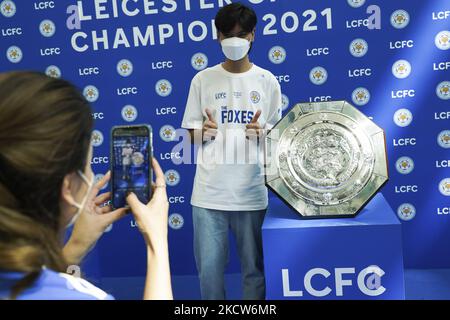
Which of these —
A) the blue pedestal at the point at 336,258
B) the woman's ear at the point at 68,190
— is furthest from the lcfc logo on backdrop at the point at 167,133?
the woman's ear at the point at 68,190

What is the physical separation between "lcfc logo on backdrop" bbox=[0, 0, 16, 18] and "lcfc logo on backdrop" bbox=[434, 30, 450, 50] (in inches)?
97.1

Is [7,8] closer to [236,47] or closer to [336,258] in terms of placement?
[236,47]

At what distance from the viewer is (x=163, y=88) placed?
298 centimetres

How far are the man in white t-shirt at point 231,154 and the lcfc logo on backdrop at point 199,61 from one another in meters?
1.01

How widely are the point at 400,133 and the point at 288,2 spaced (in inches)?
37.8

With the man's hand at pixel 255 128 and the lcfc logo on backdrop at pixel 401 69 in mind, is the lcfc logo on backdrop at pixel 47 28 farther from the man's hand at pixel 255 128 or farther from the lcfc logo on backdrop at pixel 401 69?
the lcfc logo on backdrop at pixel 401 69

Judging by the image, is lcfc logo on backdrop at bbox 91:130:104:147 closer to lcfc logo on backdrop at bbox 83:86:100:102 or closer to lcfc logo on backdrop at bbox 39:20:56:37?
lcfc logo on backdrop at bbox 83:86:100:102

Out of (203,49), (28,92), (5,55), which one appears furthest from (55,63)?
(28,92)

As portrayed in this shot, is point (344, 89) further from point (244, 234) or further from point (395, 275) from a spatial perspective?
point (395, 275)

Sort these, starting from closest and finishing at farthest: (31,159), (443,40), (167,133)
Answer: (31,159) → (443,40) → (167,133)

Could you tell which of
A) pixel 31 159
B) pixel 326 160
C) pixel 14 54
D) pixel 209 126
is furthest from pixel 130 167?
pixel 14 54

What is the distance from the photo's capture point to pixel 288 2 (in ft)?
9.21

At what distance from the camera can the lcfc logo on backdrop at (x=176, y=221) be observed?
3057 millimetres

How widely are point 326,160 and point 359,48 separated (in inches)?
60.0
